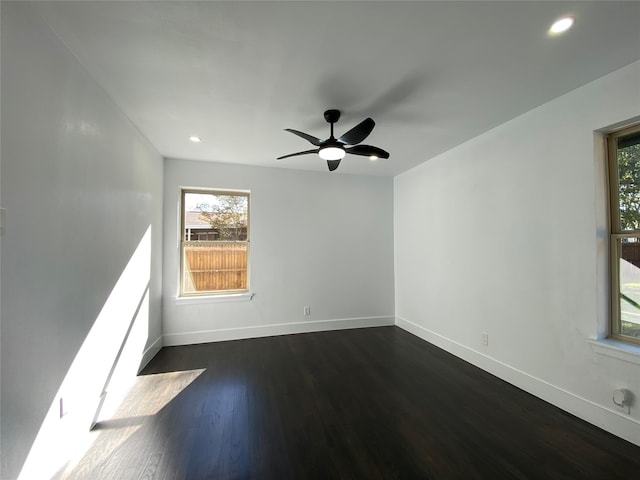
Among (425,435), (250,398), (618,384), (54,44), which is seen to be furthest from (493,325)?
(54,44)

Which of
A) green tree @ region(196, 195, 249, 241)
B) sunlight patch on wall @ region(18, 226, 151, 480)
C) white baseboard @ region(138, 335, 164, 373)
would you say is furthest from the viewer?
green tree @ region(196, 195, 249, 241)

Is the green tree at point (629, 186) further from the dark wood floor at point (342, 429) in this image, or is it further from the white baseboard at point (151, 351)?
the white baseboard at point (151, 351)

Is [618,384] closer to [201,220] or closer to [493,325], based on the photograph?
[493,325]

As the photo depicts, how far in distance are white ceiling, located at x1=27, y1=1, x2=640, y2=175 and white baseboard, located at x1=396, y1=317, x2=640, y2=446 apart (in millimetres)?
2411

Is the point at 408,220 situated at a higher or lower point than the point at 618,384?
higher

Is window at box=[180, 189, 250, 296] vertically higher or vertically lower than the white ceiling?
lower

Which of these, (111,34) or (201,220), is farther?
(201,220)

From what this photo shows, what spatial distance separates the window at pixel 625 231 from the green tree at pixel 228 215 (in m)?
3.91

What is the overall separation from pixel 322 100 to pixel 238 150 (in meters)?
1.54

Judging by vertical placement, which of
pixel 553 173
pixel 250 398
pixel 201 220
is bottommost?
pixel 250 398

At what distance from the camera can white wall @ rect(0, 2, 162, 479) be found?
1.22 meters

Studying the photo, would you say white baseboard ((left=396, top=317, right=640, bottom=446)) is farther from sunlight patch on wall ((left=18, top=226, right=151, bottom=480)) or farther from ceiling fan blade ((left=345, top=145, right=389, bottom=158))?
sunlight patch on wall ((left=18, top=226, right=151, bottom=480))

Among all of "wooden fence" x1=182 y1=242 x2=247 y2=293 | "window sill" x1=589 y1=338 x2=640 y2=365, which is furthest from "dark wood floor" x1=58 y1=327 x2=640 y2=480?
"wooden fence" x1=182 y1=242 x2=247 y2=293

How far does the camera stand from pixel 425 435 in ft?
6.09
